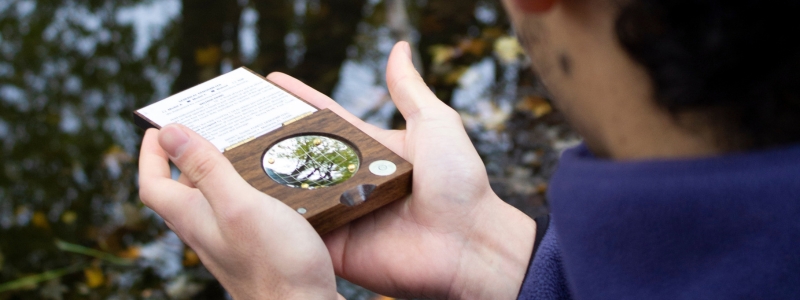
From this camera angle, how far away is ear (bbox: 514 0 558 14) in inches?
28.9

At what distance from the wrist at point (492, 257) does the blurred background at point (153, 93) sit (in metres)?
0.82

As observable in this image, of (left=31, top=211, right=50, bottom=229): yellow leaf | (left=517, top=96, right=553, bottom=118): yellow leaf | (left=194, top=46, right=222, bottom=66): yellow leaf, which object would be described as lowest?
(left=31, top=211, right=50, bottom=229): yellow leaf

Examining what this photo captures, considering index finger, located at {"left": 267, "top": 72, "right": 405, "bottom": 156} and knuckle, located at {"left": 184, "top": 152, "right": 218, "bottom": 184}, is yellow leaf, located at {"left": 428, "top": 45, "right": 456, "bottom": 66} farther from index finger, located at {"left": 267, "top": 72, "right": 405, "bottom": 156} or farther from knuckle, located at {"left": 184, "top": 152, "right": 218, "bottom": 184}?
knuckle, located at {"left": 184, "top": 152, "right": 218, "bottom": 184}

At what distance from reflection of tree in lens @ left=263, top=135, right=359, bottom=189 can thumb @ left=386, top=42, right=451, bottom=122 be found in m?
0.18

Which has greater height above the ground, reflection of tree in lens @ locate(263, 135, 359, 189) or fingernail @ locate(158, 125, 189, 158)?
fingernail @ locate(158, 125, 189, 158)

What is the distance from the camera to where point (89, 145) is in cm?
274

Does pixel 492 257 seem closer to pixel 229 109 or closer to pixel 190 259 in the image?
pixel 229 109

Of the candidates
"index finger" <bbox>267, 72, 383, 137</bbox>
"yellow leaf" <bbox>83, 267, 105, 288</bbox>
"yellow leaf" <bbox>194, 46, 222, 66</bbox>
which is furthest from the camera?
A: "yellow leaf" <bbox>194, 46, 222, 66</bbox>

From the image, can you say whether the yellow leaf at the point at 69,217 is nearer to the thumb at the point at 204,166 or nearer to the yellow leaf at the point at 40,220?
the yellow leaf at the point at 40,220

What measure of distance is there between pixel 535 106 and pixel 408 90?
51.9 inches

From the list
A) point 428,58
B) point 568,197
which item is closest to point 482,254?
point 568,197

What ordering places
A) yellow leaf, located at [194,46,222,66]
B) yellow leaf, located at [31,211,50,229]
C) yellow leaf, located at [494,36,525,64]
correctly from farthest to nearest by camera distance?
yellow leaf, located at [194,46,222,66] < yellow leaf, located at [494,36,525,64] < yellow leaf, located at [31,211,50,229]

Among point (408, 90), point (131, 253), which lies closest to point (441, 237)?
point (408, 90)

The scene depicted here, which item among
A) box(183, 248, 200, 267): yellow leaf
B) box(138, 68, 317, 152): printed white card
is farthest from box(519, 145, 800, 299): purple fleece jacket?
box(183, 248, 200, 267): yellow leaf
